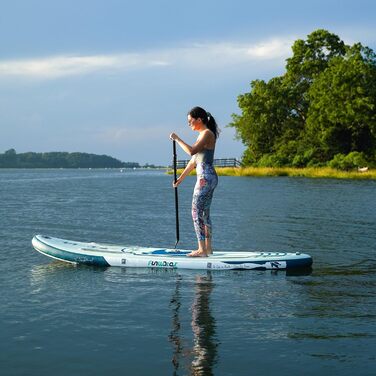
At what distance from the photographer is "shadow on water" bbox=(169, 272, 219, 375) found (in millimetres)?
5847

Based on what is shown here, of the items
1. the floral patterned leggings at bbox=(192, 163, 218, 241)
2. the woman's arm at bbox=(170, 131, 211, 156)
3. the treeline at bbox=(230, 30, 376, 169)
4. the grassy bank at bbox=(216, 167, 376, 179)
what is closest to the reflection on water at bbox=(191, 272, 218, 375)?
the floral patterned leggings at bbox=(192, 163, 218, 241)

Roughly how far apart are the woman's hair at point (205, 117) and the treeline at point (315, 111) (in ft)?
175

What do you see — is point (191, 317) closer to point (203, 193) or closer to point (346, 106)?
point (203, 193)

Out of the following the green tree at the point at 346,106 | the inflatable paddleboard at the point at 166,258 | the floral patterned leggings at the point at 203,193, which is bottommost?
the inflatable paddleboard at the point at 166,258

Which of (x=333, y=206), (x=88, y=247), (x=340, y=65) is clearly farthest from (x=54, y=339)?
(x=340, y=65)

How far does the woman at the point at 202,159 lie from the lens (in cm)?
1034

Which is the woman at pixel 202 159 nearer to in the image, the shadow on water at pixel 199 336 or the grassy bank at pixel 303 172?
the shadow on water at pixel 199 336

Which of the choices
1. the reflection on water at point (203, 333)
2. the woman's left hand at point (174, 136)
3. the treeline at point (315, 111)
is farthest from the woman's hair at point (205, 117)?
the treeline at point (315, 111)

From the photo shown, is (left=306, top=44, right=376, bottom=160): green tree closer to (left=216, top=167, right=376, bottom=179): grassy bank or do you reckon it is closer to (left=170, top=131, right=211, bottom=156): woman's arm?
(left=216, top=167, right=376, bottom=179): grassy bank

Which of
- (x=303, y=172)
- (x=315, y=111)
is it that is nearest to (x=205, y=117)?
(x=303, y=172)

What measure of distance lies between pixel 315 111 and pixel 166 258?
61.5 metres

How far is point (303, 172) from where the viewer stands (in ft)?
214

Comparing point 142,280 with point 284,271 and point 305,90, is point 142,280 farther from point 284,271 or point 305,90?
point 305,90

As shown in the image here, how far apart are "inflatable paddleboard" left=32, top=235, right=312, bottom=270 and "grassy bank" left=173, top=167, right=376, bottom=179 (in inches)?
1910
